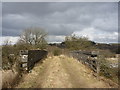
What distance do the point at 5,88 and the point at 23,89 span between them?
3.37 ft

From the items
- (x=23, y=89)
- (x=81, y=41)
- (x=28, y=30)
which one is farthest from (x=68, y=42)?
(x=23, y=89)

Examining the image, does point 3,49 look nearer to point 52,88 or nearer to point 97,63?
point 52,88

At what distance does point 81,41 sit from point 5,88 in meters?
49.9

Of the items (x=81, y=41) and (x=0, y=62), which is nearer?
(x=0, y=62)

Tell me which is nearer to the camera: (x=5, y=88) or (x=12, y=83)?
(x=5, y=88)

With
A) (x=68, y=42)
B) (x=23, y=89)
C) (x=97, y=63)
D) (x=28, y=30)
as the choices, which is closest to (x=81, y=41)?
(x=68, y=42)

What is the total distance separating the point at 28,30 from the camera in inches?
2169

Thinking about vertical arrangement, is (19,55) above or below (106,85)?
above

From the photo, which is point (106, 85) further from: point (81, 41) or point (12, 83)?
point (81, 41)

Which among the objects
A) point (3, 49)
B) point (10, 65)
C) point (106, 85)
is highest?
point (3, 49)

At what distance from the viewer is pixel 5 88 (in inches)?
309

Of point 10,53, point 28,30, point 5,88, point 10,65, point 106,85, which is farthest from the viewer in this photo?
point 28,30

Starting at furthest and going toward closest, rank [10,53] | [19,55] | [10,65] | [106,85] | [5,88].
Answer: [19,55], [10,53], [10,65], [106,85], [5,88]

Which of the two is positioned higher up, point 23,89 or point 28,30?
point 28,30
